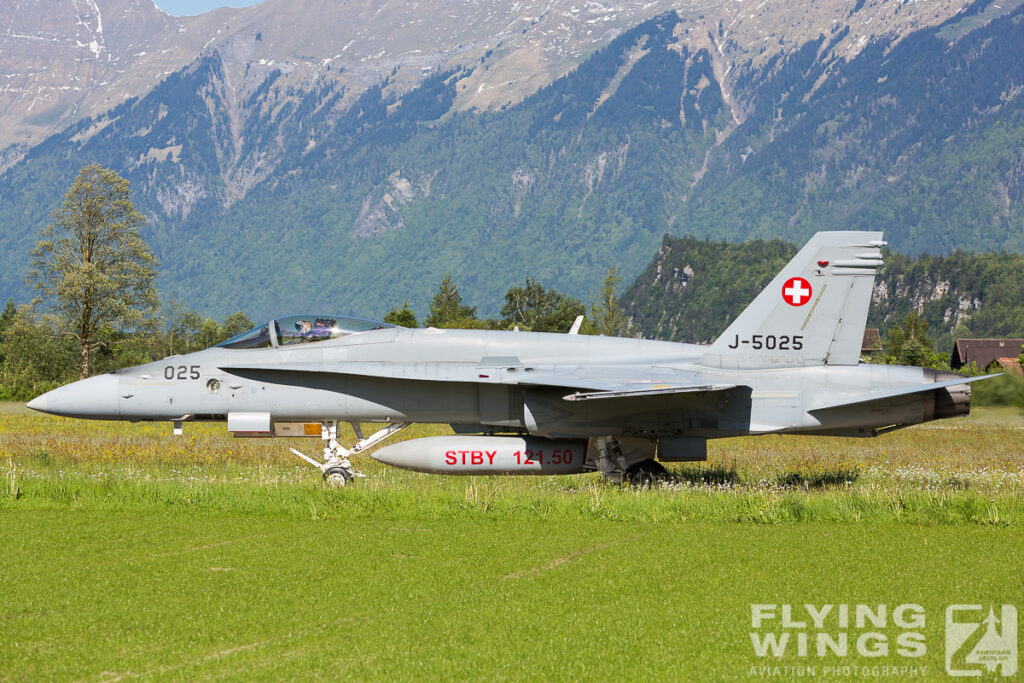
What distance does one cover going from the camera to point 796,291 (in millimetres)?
15195

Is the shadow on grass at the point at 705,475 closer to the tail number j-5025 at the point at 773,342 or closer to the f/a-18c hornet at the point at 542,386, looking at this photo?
the f/a-18c hornet at the point at 542,386

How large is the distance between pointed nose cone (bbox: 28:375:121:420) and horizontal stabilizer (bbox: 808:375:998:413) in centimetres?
989

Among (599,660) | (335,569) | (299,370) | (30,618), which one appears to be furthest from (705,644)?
(299,370)

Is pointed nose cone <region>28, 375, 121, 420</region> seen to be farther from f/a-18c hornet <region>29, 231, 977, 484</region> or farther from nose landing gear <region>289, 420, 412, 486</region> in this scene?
nose landing gear <region>289, 420, 412, 486</region>

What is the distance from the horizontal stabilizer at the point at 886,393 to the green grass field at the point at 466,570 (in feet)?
4.30

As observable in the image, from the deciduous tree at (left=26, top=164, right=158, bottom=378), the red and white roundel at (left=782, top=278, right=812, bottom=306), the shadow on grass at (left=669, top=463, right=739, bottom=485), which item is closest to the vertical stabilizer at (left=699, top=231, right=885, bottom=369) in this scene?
the red and white roundel at (left=782, top=278, right=812, bottom=306)

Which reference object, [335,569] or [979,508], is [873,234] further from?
[335,569]

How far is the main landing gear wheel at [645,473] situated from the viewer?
50.9 feet

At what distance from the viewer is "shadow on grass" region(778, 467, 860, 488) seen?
15266 mm

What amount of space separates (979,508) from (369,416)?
8.20 meters

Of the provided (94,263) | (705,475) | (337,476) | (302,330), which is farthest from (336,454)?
(94,263)

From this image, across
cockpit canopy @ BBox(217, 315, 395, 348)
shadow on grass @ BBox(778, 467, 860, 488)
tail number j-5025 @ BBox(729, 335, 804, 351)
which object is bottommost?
shadow on grass @ BBox(778, 467, 860, 488)

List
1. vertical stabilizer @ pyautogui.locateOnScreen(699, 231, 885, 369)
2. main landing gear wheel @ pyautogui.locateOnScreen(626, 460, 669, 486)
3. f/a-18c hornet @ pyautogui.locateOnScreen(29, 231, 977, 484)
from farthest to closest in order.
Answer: main landing gear wheel @ pyautogui.locateOnScreen(626, 460, 669, 486)
vertical stabilizer @ pyautogui.locateOnScreen(699, 231, 885, 369)
f/a-18c hornet @ pyautogui.locateOnScreen(29, 231, 977, 484)

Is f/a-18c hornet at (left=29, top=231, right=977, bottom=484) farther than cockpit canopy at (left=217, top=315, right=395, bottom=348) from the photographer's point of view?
No
